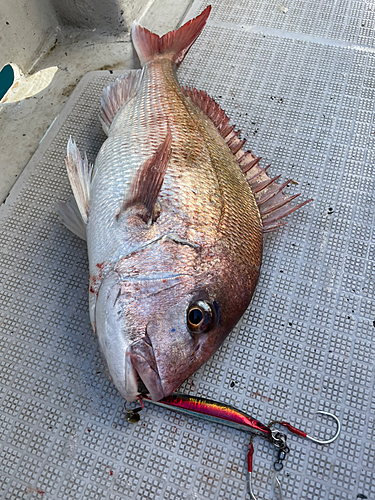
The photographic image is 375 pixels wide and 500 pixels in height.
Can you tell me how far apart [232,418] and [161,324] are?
59 cm

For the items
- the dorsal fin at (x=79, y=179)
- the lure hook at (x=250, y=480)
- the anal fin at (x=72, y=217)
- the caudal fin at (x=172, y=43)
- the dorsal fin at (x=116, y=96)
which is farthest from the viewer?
the caudal fin at (x=172, y=43)

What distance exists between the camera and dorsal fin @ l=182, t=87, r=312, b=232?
6.76 ft

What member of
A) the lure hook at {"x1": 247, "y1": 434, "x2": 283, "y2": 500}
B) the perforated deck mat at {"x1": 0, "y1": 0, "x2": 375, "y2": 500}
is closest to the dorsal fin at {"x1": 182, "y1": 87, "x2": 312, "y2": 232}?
the perforated deck mat at {"x1": 0, "y1": 0, "x2": 375, "y2": 500}

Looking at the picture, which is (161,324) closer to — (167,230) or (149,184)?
(167,230)

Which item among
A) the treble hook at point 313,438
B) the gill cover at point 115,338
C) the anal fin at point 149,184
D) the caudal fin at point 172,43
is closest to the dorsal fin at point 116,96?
the caudal fin at point 172,43

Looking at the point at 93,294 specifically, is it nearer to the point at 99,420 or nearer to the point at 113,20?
the point at 99,420

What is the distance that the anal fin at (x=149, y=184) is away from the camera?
176 centimetres

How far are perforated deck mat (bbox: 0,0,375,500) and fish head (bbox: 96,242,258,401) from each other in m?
0.36

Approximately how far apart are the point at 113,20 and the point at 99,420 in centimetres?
288

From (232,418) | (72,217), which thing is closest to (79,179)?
(72,217)

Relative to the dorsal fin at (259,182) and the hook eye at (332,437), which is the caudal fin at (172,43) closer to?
the dorsal fin at (259,182)

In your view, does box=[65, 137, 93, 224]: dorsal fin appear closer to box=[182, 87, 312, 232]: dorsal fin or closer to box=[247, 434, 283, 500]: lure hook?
box=[182, 87, 312, 232]: dorsal fin

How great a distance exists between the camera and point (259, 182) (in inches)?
83.9

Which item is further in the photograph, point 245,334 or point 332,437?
point 245,334
